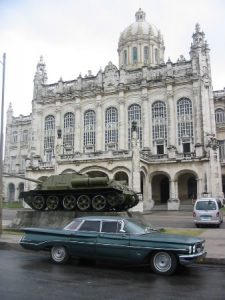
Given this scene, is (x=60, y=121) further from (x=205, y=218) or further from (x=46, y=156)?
(x=205, y=218)

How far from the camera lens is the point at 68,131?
50.3 metres

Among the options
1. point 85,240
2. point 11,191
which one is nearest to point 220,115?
point 11,191

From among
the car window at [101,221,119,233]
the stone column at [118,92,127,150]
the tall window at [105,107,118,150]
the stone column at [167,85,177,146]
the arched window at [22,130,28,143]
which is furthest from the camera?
the arched window at [22,130,28,143]

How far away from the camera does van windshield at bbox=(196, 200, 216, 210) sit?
20666 millimetres

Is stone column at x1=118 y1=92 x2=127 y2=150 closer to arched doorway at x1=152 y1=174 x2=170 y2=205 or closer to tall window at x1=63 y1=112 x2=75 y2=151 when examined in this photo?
arched doorway at x1=152 y1=174 x2=170 y2=205

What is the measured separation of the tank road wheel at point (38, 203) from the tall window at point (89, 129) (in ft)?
96.7

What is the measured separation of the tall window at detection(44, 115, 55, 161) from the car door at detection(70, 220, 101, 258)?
137ft

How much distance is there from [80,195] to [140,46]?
43.8m

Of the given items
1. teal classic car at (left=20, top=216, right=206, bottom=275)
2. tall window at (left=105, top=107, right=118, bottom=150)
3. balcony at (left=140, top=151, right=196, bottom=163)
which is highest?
tall window at (left=105, top=107, right=118, bottom=150)

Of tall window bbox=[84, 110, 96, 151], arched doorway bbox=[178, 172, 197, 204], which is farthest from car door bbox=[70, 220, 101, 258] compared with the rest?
tall window bbox=[84, 110, 96, 151]

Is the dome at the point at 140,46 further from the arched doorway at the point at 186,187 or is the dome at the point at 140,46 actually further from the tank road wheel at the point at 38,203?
the tank road wheel at the point at 38,203

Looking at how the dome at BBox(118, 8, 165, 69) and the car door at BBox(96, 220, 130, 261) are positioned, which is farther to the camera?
the dome at BBox(118, 8, 165, 69)

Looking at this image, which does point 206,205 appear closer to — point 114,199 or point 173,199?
point 114,199

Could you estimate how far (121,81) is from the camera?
48.7 meters
